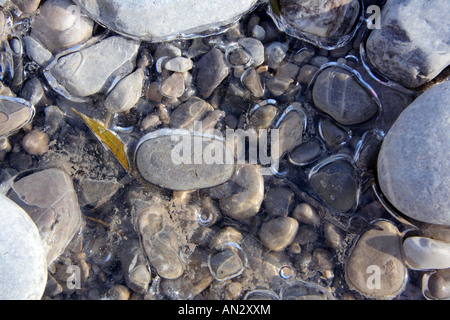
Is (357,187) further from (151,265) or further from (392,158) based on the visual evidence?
(151,265)

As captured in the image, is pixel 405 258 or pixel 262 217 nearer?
pixel 405 258

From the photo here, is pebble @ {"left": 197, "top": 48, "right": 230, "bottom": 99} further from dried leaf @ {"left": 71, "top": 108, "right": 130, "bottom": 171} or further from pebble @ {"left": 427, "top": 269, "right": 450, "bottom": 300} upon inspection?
pebble @ {"left": 427, "top": 269, "right": 450, "bottom": 300}

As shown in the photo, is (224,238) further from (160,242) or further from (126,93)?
(126,93)

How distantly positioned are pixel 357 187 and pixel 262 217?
85 cm

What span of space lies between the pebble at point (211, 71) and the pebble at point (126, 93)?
20.9 inches

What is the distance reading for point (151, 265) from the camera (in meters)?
2.60

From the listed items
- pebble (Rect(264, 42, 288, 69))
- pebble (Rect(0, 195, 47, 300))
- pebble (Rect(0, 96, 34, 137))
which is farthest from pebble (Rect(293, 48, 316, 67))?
pebble (Rect(0, 195, 47, 300))

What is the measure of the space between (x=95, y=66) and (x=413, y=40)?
2.61 meters

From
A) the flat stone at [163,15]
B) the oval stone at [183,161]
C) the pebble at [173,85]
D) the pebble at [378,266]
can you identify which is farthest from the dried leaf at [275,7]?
the pebble at [378,266]

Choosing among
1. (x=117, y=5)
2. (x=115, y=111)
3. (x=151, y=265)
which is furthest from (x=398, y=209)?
(x=117, y=5)

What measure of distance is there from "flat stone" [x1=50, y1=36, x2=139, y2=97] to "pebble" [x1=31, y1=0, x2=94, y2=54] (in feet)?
0.46

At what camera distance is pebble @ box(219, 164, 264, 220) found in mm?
2678

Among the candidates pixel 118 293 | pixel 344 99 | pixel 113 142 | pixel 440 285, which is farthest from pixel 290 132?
pixel 118 293

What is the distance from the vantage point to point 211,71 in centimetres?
279
